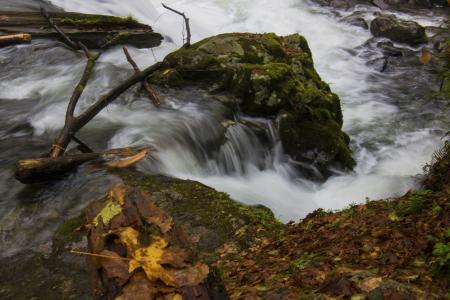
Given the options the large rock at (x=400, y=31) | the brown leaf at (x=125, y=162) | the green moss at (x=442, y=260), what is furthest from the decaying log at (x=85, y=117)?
the large rock at (x=400, y=31)

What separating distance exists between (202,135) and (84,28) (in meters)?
5.99

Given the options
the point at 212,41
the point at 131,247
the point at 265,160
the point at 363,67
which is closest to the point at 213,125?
the point at 265,160

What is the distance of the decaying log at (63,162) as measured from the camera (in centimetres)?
605

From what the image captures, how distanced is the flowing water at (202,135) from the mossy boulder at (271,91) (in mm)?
293

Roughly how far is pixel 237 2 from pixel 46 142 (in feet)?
50.5

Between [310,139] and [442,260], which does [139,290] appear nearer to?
[442,260]

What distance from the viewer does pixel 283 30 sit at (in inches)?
733

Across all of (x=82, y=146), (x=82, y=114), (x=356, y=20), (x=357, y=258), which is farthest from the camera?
(x=356, y=20)

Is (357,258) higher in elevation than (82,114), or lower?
higher

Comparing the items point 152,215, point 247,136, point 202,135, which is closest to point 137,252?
point 152,215

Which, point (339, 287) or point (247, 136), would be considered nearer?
point (339, 287)

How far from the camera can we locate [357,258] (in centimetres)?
395

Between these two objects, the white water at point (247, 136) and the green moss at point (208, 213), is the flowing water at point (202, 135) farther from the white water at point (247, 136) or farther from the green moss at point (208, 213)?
the green moss at point (208, 213)

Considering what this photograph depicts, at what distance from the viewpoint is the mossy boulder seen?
906 centimetres
